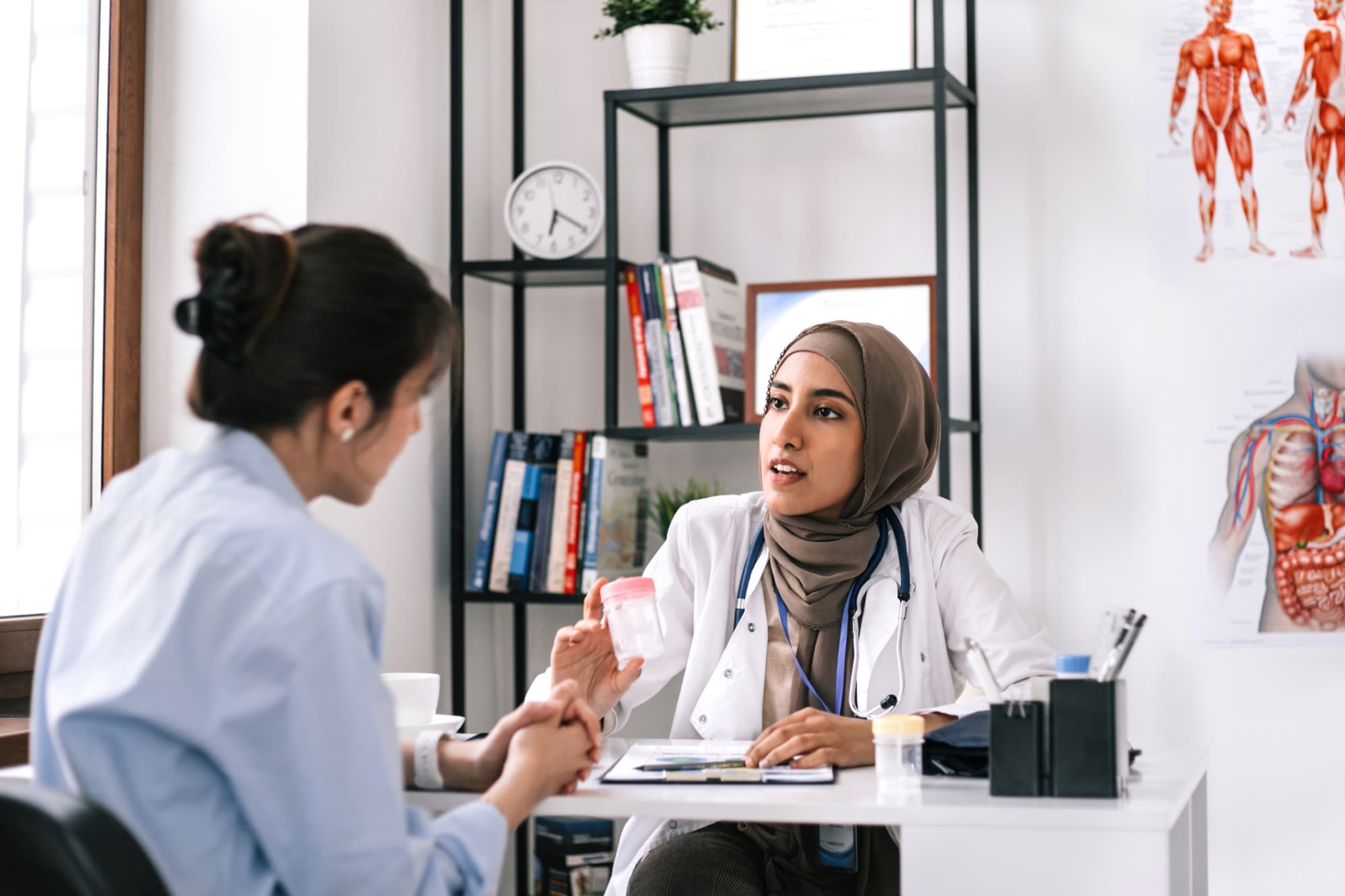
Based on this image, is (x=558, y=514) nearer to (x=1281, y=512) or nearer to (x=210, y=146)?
(x=210, y=146)

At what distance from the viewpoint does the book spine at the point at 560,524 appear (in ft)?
8.84

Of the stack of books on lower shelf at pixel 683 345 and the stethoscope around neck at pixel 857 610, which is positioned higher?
the stack of books on lower shelf at pixel 683 345

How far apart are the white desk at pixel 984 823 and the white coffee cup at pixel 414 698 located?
305 mm

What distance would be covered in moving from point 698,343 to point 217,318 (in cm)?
160

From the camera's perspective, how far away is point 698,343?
260 centimetres

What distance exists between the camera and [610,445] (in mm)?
2693

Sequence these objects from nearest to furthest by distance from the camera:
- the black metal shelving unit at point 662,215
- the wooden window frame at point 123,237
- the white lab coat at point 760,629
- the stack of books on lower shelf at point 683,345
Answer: the white lab coat at point 760,629, the wooden window frame at point 123,237, the black metal shelving unit at point 662,215, the stack of books on lower shelf at point 683,345

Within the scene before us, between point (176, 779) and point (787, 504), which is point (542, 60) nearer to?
point (787, 504)

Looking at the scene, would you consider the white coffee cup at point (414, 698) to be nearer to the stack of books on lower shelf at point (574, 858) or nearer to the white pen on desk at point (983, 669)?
the white pen on desk at point (983, 669)

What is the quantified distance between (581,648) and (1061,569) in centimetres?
128

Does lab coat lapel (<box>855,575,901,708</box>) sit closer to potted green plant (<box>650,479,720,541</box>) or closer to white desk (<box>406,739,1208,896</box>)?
white desk (<box>406,739,1208,896</box>)

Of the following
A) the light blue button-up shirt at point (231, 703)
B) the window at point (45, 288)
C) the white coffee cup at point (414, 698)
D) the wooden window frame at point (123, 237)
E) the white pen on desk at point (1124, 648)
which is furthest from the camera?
the wooden window frame at point (123, 237)

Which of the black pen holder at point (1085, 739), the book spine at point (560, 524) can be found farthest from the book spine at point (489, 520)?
the black pen holder at point (1085, 739)

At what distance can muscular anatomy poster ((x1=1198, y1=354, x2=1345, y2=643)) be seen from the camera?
252cm
